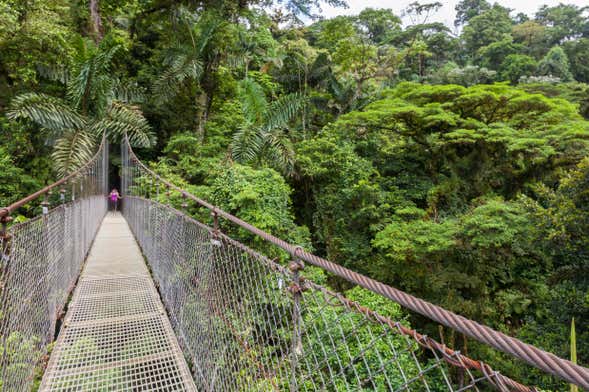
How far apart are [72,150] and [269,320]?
761 centimetres

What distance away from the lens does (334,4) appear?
34.3 feet

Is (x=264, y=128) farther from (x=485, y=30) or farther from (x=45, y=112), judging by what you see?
(x=485, y=30)

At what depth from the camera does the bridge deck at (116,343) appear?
172 centimetres

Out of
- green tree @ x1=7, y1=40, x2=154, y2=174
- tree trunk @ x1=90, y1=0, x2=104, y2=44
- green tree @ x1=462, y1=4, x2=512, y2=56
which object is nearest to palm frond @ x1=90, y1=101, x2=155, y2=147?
green tree @ x1=7, y1=40, x2=154, y2=174

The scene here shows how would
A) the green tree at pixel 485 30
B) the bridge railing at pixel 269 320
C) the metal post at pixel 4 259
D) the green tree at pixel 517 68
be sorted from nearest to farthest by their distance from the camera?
1. the bridge railing at pixel 269 320
2. the metal post at pixel 4 259
3. the green tree at pixel 517 68
4. the green tree at pixel 485 30

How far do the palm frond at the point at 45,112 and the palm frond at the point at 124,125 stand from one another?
0.47 meters

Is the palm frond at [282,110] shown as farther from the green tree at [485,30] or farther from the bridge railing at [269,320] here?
the green tree at [485,30]

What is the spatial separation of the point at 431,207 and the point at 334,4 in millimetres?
7468

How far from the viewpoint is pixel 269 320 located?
136 cm

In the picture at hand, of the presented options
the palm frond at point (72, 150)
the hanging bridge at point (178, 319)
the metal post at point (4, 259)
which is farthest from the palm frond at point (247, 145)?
the metal post at point (4, 259)

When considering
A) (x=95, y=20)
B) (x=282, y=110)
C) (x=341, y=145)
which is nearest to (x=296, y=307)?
(x=282, y=110)

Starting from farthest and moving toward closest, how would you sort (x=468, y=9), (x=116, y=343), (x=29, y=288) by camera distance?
(x=468, y=9), (x=116, y=343), (x=29, y=288)

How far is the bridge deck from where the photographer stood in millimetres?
1717

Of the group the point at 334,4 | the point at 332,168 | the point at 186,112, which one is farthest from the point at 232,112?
the point at 334,4
